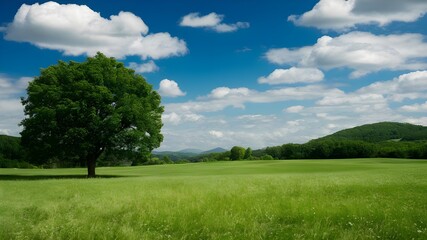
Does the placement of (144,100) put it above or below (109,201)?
above

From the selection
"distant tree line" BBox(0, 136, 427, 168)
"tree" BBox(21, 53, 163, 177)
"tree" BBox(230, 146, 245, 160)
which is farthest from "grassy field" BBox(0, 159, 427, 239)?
"tree" BBox(230, 146, 245, 160)

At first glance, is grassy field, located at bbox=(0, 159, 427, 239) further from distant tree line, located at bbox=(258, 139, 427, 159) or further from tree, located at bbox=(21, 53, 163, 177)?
distant tree line, located at bbox=(258, 139, 427, 159)

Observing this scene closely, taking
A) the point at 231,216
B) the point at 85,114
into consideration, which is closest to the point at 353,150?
the point at 85,114

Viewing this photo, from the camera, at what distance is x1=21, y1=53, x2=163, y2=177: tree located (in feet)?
144

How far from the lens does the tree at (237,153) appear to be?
176750 mm

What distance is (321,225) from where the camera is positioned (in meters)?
14.2

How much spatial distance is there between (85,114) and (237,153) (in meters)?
137

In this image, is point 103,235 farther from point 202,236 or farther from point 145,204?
point 145,204

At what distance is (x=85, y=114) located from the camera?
144 feet

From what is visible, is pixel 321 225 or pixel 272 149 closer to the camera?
pixel 321 225

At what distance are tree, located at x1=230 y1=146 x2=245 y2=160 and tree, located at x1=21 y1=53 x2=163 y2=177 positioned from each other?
128968 mm

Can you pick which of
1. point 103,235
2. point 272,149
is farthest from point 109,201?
point 272,149

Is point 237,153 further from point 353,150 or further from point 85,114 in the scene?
point 85,114

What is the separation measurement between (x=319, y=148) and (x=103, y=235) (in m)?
122
